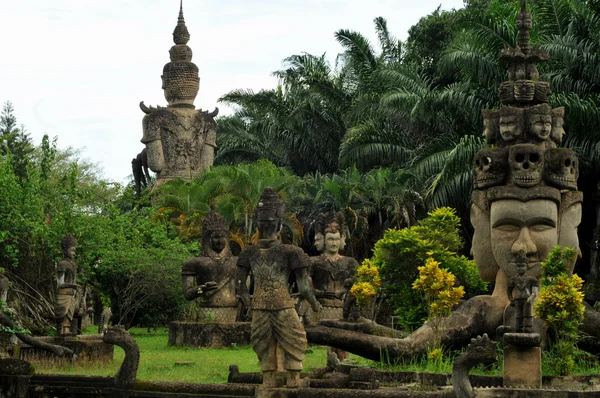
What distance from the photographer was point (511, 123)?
13.1m

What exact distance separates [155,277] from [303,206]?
7.08m

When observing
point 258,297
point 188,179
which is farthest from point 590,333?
point 188,179

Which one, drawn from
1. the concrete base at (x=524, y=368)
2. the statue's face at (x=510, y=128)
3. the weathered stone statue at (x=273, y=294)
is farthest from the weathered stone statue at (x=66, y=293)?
the concrete base at (x=524, y=368)

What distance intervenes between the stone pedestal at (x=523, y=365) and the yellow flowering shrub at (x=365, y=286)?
2.86 m

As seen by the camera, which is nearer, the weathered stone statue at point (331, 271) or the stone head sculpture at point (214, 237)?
the weathered stone statue at point (331, 271)

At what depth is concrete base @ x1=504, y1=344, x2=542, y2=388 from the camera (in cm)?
1007

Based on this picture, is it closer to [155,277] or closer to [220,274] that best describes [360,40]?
[155,277]

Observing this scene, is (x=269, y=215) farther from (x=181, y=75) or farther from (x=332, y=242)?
(x=181, y=75)

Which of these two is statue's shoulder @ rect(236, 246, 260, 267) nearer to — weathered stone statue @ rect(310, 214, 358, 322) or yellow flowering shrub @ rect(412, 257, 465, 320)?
yellow flowering shrub @ rect(412, 257, 465, 320)

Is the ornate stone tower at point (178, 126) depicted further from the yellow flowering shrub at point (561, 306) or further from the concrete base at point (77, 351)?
the yellow flowering shrub at point (561, 306)

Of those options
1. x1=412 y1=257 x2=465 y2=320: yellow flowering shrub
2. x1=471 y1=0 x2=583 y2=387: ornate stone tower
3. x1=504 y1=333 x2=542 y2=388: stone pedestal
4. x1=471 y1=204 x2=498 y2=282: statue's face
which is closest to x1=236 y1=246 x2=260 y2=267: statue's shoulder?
x1=412 y1=257 x2=465 y2=320: yellow flowering shrub

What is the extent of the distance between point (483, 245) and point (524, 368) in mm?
3366

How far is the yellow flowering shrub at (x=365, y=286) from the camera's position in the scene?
1272 centimetres

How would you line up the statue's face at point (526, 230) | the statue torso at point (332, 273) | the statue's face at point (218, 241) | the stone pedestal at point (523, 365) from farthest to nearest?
the statue's face at point (218, 241) → the statue torso at point (332, 273) → the statue's face at point (526, 230) → the stone pedestal at point (523, 365)
